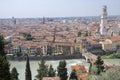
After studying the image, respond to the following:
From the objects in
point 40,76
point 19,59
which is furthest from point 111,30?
point 40,76

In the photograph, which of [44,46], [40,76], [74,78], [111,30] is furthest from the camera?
[111,30]

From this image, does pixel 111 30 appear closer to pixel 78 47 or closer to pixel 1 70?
pixel 78 47

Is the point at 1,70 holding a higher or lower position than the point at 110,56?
higher

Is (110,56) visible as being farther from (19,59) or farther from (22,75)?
(22,75)

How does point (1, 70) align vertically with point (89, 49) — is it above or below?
above

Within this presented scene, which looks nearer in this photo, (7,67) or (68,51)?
(7,67)

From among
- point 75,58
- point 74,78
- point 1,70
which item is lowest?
point 75,58

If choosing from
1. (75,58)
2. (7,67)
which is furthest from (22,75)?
(7,67)

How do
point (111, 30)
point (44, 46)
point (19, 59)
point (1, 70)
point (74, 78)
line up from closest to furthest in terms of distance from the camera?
point (1, 70), point (74, 78), point (19, 59), point (44, 46), point (111, 30)

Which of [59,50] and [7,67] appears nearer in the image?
[7,67]
